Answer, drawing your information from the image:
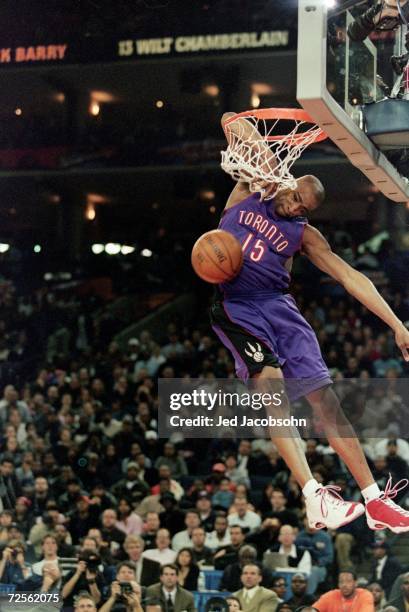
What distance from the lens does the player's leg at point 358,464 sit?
5.36 m

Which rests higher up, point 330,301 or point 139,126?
point 139,126

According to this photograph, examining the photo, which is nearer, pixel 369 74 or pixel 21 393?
pixel 369 74

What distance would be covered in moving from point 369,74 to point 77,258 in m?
15.3

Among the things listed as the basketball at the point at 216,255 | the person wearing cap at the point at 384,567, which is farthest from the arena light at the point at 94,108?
the basketball at the point at 216,255

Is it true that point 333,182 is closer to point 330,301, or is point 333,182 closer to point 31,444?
point 330,301

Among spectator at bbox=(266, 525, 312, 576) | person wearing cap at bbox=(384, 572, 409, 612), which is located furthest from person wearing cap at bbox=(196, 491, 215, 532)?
person wearing cap at bbox=(384, 572, 409, 612)

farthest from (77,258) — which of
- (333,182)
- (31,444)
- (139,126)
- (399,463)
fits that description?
(399,463)

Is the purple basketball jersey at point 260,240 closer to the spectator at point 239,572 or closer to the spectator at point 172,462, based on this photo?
the spectator at point 239,572

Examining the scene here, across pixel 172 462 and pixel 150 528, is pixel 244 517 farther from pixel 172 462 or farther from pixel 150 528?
pixel 172 462

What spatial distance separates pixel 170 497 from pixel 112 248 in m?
10.2

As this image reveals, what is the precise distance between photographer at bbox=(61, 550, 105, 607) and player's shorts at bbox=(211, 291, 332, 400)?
183 inches

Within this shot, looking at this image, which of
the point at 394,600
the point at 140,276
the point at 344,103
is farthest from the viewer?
the point at 140,276

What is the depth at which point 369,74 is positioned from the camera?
5352mm

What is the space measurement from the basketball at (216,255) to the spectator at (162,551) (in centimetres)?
499
